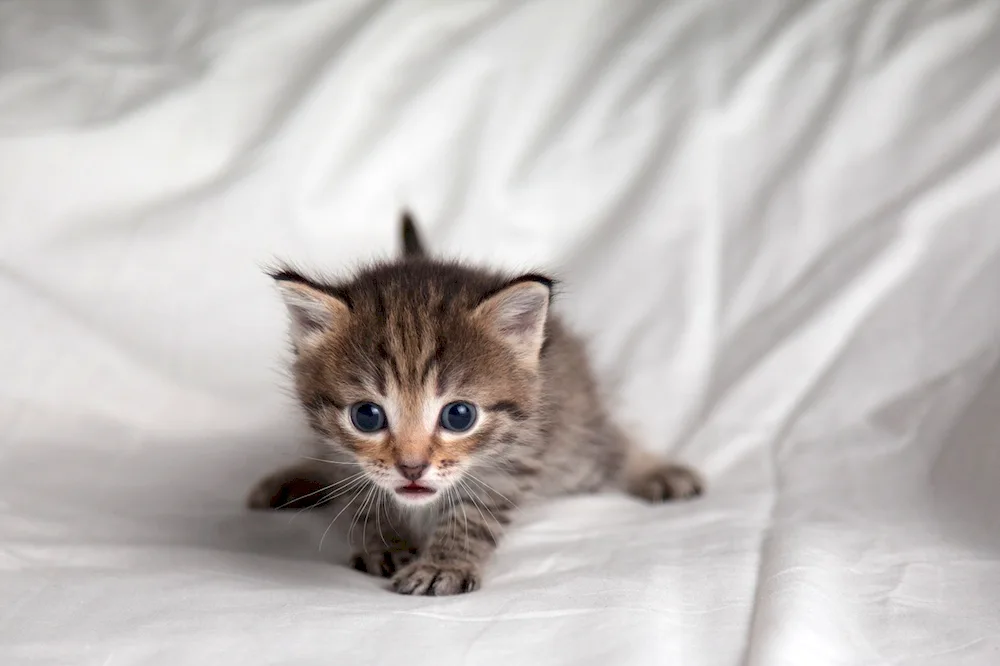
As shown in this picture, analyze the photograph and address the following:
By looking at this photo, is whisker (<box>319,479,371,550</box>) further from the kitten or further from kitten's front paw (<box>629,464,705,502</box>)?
kitten's front paw (<box>629,464,705,502</box>)

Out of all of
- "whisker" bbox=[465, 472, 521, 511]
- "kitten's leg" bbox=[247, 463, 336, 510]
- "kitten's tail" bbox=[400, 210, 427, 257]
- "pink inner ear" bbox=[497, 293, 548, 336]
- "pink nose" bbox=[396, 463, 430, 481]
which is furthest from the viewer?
"kitten's tail" bbox=[400, 210, 427, 257]

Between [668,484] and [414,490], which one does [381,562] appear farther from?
[668,484]

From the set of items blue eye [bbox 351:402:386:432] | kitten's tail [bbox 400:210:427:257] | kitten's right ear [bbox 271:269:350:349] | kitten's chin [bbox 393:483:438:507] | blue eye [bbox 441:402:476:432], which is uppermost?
kitten's tail [bbox 400:210:427:257]

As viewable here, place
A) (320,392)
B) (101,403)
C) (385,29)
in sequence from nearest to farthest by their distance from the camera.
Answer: (320,392) < (101,403) < (385,29)

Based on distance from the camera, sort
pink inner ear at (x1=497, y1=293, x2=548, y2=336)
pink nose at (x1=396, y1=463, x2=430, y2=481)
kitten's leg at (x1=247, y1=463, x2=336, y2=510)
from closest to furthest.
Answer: pink nose at (x1=396, y1=463, x2=430, y2=481)
pink inner ear at (x1=497, y1=293, x2=548, y2=336)
kitten's leg at (x1=247, y1=463, x2=336, y2=510)

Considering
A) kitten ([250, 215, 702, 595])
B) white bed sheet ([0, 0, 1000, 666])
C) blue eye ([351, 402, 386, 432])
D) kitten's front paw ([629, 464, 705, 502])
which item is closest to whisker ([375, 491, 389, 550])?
kitten ([250, 215, 702, 595])

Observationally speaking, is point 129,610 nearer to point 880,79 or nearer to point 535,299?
point 535,299

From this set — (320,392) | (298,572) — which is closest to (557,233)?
(320,392)

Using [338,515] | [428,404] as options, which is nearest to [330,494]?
[338,515]
